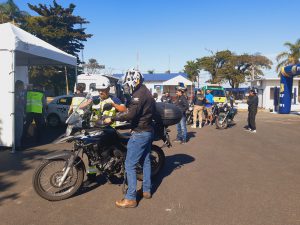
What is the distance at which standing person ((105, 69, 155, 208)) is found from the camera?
4424 millimetres

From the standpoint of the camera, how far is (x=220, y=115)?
13922 mm

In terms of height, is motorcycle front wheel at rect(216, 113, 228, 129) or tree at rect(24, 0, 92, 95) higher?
tree at rect(24, 0, 92, 95)

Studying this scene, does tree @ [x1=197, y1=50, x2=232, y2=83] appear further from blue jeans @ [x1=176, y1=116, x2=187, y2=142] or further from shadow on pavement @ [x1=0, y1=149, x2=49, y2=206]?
shadow on pavement @ [x1=0, y1=149, x2=49, y2=206]

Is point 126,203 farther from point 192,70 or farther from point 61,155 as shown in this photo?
point 192,70

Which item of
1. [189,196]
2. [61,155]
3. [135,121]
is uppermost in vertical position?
[135,121]

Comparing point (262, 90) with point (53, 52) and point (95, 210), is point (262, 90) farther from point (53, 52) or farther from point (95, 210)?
point (95, 210)

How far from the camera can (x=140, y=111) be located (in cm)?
448

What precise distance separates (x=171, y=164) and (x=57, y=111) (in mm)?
7404

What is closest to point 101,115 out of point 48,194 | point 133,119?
point 133,119

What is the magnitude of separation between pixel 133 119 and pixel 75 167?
124 cm

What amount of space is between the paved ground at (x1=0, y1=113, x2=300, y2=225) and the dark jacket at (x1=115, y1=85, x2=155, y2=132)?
3.99ft

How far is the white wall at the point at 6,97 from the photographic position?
7.95m

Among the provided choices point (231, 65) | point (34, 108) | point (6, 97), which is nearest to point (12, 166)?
point (6, 97)

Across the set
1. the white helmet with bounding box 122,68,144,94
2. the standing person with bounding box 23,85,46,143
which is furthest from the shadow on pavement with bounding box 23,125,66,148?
the white helmet with bounding box 122,68,144,94
